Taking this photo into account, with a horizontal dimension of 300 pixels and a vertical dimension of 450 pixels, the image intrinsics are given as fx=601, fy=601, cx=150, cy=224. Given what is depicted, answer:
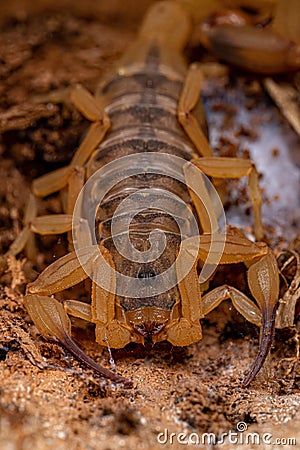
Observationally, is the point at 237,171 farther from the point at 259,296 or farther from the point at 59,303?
the point at 59,303

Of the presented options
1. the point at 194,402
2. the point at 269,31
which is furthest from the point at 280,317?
the point at 269,31

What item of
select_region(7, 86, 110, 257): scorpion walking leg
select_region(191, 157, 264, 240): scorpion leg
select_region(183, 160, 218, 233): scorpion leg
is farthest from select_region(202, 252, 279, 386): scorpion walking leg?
select_region(7, 86, 110, 257): scorpion walking leg

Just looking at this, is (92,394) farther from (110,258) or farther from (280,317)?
(280,317)

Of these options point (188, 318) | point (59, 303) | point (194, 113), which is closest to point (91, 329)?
point (59, 303)

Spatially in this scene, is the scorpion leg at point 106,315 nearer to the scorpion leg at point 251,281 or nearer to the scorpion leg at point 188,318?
the scorpion leg at point 188,318

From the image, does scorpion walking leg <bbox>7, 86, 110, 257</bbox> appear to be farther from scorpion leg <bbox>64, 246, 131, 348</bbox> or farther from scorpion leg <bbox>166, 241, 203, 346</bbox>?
scorpion leg <bbox>166, 241, 203, 346</bbox>

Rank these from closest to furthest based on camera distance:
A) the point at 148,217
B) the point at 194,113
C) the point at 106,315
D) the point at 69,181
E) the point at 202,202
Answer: the point at 106,315 → the point at 148,217 → the point at 202,202 → the point at 69,181 → the point at 194,113
